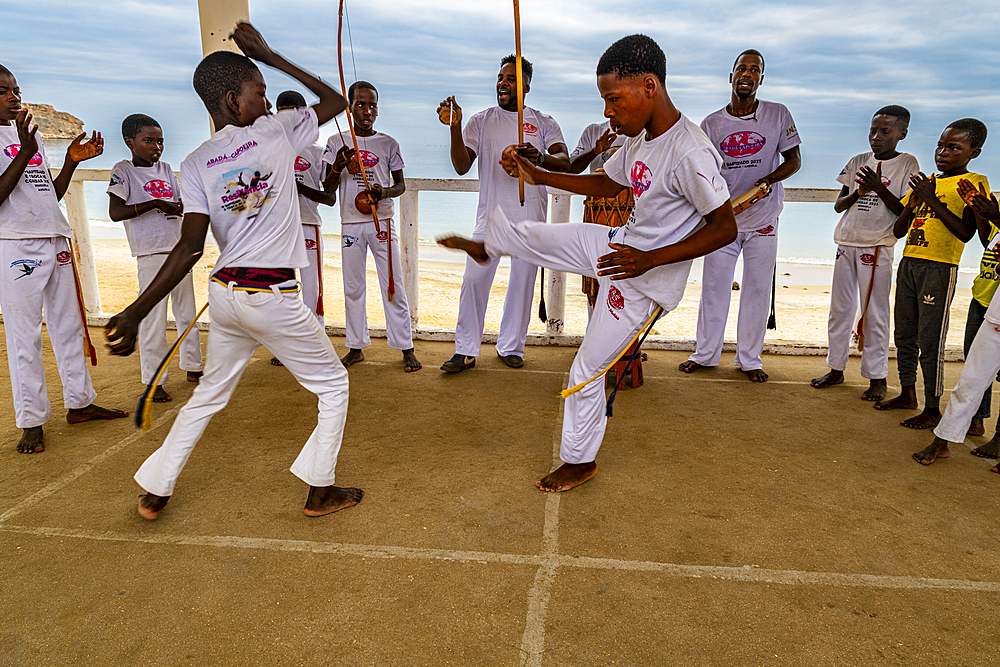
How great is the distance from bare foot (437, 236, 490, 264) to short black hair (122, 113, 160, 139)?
8.66ft

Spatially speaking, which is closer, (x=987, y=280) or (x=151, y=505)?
(x=151, y=505)

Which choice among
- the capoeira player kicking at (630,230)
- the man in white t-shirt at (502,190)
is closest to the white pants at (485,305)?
the man in white t-shirt at (502,190)

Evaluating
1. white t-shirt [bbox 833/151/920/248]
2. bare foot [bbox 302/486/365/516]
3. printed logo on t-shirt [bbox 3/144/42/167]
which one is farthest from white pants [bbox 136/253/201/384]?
white t-shirt [bbox 833/151/920/248]

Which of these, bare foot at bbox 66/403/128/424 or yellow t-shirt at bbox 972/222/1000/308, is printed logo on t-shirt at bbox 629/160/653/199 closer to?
yellow t-shirt at bbox 972/222/1000/308

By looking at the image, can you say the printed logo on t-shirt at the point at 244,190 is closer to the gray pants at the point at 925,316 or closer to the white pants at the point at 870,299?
the gray pants at the point at 925,316

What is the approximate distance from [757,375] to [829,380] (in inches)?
20.9

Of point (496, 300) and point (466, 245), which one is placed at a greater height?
point (466, 245)

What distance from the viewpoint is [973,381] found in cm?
343

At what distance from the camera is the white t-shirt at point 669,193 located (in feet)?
8.52

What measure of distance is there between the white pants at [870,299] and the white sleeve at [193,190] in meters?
4.33

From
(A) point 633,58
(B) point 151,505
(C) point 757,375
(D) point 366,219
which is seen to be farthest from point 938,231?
(B) point 151,505

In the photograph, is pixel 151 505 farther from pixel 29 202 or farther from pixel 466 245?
pixel 29 202

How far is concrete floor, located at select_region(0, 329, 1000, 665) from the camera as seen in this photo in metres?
2.14

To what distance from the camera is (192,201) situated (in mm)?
2555
